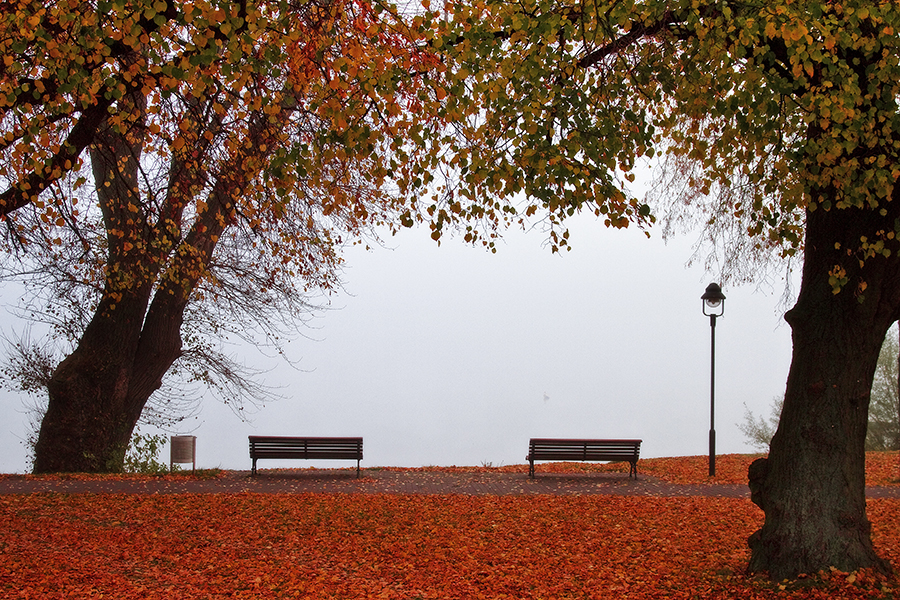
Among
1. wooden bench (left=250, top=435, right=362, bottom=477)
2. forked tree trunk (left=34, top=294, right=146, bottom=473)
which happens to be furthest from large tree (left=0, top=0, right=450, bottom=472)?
wooden bench (left=250, top=435, right=362, bottom=477)

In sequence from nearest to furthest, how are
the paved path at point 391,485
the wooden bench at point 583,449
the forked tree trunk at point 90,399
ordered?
1. the paved path at point 391,485
2. the wooden bench at point 583,449
3. the forked tree trunk at point 90,399

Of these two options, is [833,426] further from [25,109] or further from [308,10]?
[25,109]

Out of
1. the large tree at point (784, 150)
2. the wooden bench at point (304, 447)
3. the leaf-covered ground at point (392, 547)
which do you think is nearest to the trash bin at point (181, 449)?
the wooden bench at point (304, 447)

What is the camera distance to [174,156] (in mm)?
11555

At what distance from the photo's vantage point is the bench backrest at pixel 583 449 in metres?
12.7

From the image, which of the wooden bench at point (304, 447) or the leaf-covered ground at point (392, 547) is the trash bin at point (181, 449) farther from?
the leaf-covered ground at point (392, 547)

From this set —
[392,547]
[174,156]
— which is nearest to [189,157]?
[174,156]

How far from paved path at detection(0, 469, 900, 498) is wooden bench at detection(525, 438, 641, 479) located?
42cm

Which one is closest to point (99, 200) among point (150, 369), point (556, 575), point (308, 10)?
point (150, 369)

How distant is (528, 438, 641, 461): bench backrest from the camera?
12656 mm

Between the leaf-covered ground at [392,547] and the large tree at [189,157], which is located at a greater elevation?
the large tree at [189,157]

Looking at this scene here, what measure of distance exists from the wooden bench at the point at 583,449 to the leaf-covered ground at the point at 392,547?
1884 millimetres

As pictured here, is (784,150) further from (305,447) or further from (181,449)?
(181,449)

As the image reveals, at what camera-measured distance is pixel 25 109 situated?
6.45m
